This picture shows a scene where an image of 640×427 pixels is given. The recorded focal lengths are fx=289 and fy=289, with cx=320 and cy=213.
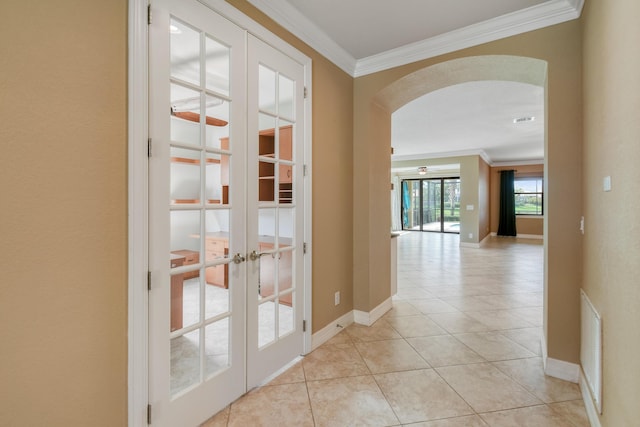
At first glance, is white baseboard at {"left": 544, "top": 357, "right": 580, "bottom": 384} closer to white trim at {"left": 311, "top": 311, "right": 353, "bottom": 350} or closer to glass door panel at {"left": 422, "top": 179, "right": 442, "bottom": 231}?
white trim at {"left": 311, "top": 311, "right": 353, "bottom": 350}

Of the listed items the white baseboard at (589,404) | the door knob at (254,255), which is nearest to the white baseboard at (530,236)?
the white baseboard at (589,404)

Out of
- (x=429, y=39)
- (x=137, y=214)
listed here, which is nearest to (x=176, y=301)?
(x=137, y=214)

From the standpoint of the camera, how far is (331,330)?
2840 millimetres

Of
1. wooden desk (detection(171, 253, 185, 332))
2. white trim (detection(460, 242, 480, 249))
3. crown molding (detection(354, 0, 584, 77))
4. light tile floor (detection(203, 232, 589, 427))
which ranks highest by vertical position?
crown molding (detection(354, 0, 584, 77))

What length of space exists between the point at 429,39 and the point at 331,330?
112 inches

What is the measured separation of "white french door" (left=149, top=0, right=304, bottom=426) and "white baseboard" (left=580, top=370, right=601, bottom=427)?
1.93m

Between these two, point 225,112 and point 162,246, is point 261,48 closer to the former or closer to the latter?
point 225,112

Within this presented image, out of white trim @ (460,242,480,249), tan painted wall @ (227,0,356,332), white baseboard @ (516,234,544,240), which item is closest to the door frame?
tan painted wall @ (227,0,356,332)

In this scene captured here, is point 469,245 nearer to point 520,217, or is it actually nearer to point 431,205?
point 520,217

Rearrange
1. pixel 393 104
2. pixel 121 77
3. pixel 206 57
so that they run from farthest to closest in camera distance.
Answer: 1. pixel 393 104
2. pixel 206 57
3. pixel 121 77

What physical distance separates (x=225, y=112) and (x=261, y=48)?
57 cm

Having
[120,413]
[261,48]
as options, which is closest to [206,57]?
[261,48]

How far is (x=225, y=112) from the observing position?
1875mm

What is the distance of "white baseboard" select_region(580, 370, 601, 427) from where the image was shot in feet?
5.29
